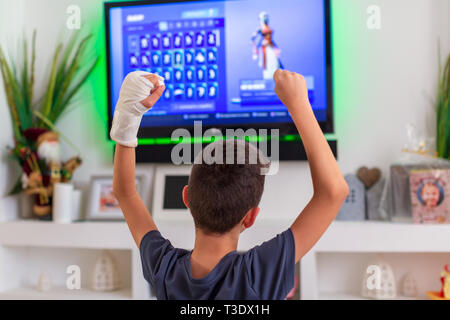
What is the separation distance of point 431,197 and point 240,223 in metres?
1.45

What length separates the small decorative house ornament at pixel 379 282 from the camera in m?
2.22

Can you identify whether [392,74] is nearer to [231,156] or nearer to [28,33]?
[231,156]

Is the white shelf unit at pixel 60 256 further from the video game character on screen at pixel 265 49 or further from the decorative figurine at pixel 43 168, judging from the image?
the video game character on screen at pixel 265 49

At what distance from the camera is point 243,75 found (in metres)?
2.38

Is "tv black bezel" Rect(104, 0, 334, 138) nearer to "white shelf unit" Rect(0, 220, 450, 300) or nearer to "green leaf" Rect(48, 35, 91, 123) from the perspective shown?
"green leaf" Rect(48, 35, 91, 123)

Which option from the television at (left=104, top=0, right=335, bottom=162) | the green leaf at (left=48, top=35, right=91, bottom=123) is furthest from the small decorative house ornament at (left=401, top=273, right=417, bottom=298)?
the green leaf at (left=48, top=35, right=91, bottom=123)

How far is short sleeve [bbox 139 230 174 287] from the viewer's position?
978 mm

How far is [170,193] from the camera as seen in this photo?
2.47m

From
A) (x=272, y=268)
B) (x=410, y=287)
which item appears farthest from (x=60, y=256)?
(x=272, y=268)

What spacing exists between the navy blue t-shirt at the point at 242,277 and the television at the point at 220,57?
1464mm

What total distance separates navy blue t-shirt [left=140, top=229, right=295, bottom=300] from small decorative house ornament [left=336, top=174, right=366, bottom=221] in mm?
1430

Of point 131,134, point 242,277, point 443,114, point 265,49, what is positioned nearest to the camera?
point 242,277
